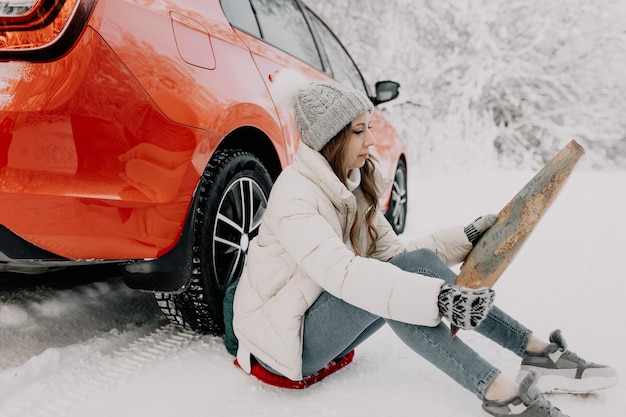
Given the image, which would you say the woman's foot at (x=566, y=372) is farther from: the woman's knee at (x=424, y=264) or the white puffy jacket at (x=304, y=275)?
the white puffy jacket at (x=304, y=275)

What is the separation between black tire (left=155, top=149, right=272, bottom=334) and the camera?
2.03m

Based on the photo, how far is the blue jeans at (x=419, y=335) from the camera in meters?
1.63

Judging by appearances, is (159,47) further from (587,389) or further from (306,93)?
(587,389)

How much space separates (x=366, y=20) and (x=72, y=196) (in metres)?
11.4

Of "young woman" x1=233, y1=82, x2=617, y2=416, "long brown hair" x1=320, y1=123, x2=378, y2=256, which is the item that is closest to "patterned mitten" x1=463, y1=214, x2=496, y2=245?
"young woman" x1=233, y1=82, x2=617, y2=416

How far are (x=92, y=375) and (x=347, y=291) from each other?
956mm

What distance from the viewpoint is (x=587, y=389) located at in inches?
69.7

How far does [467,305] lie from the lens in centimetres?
144

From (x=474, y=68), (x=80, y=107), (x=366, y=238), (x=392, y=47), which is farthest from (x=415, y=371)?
(x=474, y=68)

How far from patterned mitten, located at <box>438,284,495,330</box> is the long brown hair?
0.49 meters

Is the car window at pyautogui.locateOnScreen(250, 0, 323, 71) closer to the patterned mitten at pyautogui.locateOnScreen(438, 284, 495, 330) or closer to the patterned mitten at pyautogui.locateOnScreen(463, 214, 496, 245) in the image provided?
the patterned mitten at pyautogui.locateOnScreen(463, 214, 496, 245)

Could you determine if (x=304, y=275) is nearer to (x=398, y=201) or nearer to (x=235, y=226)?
(x=235, y=226)

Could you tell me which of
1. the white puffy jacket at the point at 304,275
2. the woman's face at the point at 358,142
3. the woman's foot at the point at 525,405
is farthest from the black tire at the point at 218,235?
the woman's foot at the point at 525,405

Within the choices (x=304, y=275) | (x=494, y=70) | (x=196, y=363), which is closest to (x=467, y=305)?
(x=304, y=275)
